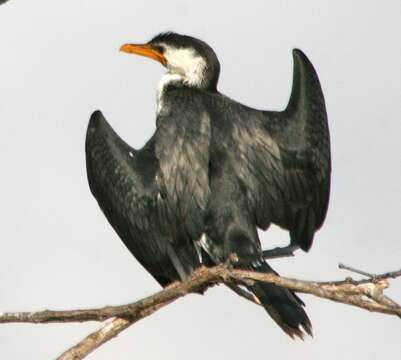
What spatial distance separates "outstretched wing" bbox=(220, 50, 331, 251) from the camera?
11.7 meters

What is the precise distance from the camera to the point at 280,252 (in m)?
11.7

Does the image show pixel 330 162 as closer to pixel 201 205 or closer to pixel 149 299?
pixel 201 205

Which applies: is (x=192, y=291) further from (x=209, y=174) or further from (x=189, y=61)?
(x=189, y=61)

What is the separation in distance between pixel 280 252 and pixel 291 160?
27.2 inches

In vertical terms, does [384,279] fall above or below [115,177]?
below

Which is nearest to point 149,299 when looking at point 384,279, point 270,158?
point 384,279

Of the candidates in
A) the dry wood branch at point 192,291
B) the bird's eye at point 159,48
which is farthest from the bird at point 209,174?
the dry wood branch at point 192,291

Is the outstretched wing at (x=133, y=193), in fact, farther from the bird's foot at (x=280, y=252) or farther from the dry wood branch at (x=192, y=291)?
the dry wood branch at (x=192, y=291)

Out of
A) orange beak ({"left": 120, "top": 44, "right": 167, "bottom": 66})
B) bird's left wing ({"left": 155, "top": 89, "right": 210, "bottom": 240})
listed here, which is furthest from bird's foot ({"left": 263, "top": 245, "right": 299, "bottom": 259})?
orange beak ({"left": 120, "top": 44, "right": 167, "bottom": 66})

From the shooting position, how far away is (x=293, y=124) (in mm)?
11891

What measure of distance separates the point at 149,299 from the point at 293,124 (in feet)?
8.11

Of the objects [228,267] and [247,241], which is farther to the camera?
[247,241]

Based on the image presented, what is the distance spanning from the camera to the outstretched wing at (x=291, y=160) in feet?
38.4

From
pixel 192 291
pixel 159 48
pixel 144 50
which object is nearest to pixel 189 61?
pixel 159 48
